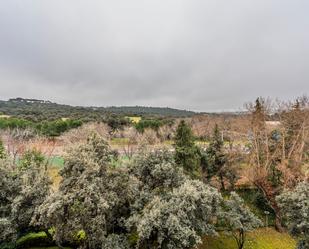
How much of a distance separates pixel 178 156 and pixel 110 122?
4493 cm

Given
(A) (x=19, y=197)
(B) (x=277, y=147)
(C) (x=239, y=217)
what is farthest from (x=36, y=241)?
(B) (x=277, y=147)

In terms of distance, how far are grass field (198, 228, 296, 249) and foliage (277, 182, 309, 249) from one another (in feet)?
24.0

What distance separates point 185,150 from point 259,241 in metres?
10.4

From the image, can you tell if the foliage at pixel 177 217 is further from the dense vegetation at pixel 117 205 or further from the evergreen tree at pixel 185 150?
the evergreen tree at pixel 185 150

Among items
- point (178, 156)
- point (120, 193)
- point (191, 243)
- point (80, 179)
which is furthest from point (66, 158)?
point (178, 156)

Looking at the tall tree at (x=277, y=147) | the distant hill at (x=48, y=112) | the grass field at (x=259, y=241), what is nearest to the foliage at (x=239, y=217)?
the grass field at (x=259, y=241)

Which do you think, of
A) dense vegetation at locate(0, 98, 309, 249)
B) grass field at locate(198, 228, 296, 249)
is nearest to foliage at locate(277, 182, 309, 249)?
dense vegetation at locate(0, 98, 309, 249)

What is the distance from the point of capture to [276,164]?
3011cm

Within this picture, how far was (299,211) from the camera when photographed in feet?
53.0

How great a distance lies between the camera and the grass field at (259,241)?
74.8 ft

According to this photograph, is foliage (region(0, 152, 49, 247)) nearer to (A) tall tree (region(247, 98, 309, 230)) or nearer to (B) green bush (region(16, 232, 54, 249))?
(B) green bush (region(16, 232, 54, 249))

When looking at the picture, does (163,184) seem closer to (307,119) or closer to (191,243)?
(191,243)

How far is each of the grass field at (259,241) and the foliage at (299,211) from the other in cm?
731

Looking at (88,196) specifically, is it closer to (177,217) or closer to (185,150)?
(177,217)
